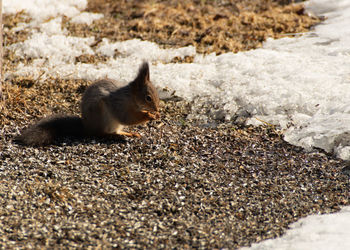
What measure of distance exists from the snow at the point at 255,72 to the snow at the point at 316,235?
0.07 ft

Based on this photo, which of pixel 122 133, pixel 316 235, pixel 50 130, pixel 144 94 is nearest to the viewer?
pixel 316 235

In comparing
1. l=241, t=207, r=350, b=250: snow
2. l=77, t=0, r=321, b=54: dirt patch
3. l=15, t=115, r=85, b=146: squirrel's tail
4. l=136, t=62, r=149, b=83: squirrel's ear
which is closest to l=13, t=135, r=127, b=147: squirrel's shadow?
l=15, t=115, r=85, b=146: squirrel's tail

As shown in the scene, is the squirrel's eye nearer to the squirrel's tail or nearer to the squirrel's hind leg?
the squirrel's hind leg

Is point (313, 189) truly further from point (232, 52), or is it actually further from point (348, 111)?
point (232, 52)

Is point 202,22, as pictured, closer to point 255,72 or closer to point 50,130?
point 255,72

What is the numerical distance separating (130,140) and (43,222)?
5.56 ft

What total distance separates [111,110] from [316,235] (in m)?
2.50

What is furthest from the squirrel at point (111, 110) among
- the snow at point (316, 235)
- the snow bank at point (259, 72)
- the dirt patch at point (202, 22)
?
the dirt patch at point (202, 22)

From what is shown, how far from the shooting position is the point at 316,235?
319 cm

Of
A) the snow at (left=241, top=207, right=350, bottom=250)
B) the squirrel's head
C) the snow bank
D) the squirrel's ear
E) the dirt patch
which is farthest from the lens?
the dirt patch

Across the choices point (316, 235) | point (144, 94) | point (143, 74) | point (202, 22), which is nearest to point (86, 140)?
point (144, 94)

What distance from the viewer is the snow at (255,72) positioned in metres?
4.95

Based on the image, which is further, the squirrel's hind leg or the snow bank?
the snow bank

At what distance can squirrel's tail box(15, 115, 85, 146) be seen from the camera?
4.47 meters
